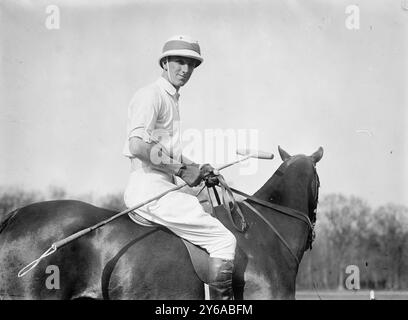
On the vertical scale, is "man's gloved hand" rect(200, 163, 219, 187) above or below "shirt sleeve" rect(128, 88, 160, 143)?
below

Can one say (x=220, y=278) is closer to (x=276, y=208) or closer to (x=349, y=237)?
(x=276, y=208)

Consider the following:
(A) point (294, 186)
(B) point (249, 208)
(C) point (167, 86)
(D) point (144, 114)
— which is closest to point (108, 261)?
(D) point (144, 114)

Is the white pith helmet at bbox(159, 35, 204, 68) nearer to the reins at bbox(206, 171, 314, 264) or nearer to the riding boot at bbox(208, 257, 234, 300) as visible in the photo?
the reins at bbox(206, 171, 314, 264)

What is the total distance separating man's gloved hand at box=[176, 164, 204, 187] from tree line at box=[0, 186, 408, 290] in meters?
2.89

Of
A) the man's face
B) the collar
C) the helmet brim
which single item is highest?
the helmet brim

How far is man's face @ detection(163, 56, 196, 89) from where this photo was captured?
6.80m

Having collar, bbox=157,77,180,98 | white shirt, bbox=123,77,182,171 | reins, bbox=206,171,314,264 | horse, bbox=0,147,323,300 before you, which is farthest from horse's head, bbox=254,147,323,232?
collar, bbox=157,77,180,98

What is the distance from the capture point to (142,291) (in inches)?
246

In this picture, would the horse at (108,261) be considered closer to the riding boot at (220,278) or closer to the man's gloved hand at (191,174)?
the riding boot at (220,278)

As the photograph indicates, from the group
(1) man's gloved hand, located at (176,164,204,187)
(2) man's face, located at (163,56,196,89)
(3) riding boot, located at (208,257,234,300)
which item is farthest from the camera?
(2) man's face, located at (163,56,196,89)

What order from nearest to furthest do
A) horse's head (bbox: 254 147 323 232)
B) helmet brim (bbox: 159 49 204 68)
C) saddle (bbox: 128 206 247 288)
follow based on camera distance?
saddle (bbox: 128 206 247 288) → helmet brim (bbox: 159 49 204 68) → horse's head (bbox: 254 147 323 232)

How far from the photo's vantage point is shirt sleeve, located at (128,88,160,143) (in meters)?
6.39

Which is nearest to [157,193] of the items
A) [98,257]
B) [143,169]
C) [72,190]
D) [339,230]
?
[143,169]

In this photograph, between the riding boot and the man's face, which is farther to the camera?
the man's face
